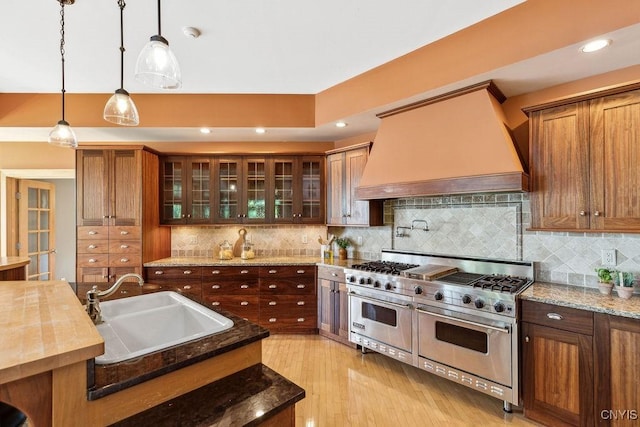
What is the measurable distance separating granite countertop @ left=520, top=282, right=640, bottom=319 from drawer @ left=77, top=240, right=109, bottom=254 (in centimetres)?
444

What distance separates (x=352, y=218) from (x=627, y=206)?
2.43 metres

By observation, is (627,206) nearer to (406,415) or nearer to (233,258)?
(406,415)

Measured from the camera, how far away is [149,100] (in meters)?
3.44

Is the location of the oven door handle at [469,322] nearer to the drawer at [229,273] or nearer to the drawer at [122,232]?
the drawer at [229,273]

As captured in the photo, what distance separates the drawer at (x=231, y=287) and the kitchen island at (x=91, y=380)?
2299 mm

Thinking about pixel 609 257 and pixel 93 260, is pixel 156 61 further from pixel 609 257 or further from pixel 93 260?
pixel 609 257

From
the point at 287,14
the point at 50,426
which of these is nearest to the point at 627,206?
the point at 287,14

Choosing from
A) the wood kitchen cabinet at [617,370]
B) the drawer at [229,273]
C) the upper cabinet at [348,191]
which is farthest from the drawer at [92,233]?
the wood kitchen cabinet at [617,370]

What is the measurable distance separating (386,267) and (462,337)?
99cm

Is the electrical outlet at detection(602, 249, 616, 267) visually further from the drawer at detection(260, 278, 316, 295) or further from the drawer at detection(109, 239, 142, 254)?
the drawer at detection(109, 239, 142, 254)

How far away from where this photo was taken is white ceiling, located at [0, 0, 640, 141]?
6.77ft

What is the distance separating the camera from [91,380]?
96cm

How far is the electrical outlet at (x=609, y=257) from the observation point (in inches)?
90.4

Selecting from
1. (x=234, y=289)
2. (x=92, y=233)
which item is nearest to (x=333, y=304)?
(x=234, y=289)
